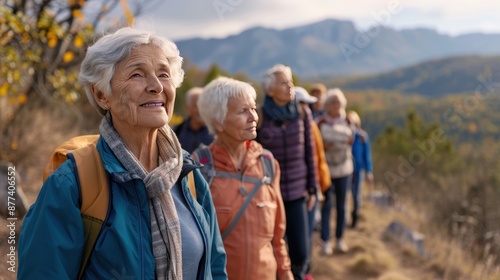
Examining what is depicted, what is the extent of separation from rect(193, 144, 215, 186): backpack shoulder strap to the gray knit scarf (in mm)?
893

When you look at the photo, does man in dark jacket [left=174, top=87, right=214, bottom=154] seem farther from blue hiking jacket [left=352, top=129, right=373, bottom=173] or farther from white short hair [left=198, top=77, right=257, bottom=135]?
blue hiking jacket [left=352, top=129, right=373, bottom=173]

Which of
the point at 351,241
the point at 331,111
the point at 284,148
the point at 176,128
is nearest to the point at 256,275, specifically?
the point at 284,148

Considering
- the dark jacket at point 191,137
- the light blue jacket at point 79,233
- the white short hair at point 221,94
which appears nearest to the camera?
the light blue jacket at point 79,233

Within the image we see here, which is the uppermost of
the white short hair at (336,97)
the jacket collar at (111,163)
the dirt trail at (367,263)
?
the jacket collar at (111,163)

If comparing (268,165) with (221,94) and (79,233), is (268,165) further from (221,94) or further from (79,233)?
(79,233)

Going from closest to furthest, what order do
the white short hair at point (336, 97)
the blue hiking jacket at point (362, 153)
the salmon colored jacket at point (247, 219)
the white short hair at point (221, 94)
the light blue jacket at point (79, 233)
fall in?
the light blue jacket at point (79, 233), the salmon colored jacket at point (247, 219), the white short hair at point (221, 94), the white short hair at point (336, 97), the blue hiking jacket at point (362, 153)

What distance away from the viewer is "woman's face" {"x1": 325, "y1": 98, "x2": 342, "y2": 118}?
16.4 feet

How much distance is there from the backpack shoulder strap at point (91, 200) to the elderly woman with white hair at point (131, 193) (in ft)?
0.05

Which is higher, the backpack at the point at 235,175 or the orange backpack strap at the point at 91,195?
the orange backpack strap at the point at 91,195

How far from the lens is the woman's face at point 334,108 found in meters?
5.00

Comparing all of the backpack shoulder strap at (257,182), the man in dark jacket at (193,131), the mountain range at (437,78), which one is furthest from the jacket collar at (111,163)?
the mountain range at (437,78)

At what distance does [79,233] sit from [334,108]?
4056mm

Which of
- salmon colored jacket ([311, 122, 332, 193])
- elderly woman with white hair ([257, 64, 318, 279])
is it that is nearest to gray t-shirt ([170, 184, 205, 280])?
elderly woman with white hair ([257, 64, 318, 279])

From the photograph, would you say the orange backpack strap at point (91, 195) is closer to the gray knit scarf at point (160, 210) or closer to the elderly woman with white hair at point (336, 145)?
the gray knit scarf at point (160, 210)
